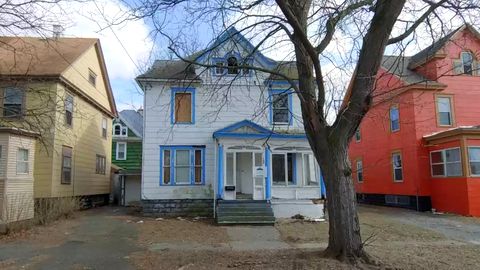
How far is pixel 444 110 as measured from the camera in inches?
914

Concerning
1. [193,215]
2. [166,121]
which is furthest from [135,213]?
[166,121]

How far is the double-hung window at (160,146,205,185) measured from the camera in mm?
19859

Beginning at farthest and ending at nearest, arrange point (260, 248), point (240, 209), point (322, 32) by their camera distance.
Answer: point (240, 209) < point (260, 248) < point (322, 32)

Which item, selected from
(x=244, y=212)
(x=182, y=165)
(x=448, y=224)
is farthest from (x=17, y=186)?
(x=448, y=224)

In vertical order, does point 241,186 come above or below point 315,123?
below

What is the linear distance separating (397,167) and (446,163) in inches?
142

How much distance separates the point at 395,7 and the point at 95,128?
21.5 m

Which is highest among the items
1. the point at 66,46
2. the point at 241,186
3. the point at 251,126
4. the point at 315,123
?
the point at 66,46

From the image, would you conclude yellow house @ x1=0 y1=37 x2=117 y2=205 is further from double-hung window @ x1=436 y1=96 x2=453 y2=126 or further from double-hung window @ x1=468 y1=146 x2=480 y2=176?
double-hung window @ x1=436 y1=96 x2=453 y2=126

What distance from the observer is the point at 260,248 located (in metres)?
12.2

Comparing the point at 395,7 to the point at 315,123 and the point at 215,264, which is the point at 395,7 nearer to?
the point at 315,123

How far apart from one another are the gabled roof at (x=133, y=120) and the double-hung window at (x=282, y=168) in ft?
58.3

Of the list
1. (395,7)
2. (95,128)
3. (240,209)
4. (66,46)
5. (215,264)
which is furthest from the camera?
(95,128)

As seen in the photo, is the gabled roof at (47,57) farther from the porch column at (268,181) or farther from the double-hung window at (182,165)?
the porch column at (268,181)
